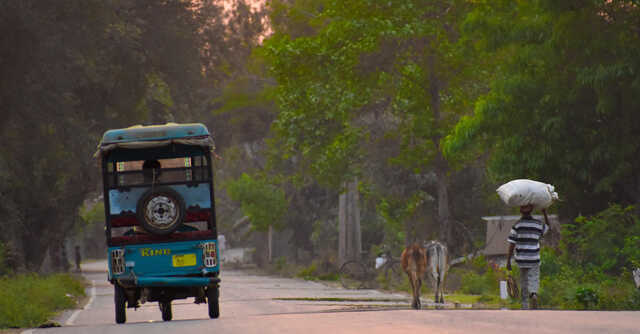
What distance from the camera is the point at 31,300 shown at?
74.2 ft

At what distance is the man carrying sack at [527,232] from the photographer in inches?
655

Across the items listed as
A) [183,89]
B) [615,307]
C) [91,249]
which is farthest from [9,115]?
[91,249]

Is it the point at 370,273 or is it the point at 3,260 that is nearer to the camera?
the point at 3,260

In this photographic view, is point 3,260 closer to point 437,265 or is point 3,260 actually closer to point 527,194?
point 437,265

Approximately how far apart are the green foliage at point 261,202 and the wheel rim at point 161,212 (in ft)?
129

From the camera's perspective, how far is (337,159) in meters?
34.7

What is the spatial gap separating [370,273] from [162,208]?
942 inches

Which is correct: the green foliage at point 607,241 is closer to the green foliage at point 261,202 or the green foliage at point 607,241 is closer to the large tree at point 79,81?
the large tree at point 79,81

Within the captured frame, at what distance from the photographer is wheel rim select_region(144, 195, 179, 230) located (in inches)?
654

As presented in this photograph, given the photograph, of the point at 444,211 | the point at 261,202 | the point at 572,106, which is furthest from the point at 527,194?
the point at 261,202

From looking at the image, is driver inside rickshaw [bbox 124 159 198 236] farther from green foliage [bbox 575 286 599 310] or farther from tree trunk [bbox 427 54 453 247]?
tree trunk [bbox 427 54 453 247]

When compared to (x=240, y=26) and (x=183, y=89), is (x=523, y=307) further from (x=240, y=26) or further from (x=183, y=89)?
(x=240, y=26)

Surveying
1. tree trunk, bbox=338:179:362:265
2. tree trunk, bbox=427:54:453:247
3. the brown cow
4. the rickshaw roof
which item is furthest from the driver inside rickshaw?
tree trunk, bbox=338:179:362:265

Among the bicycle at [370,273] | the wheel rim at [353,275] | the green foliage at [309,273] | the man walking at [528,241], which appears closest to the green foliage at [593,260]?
the man walking at [528,241]
